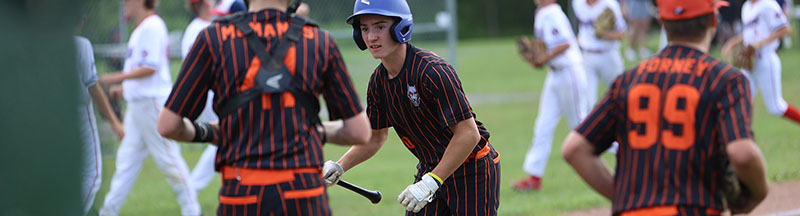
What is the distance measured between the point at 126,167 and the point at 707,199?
5270 mm

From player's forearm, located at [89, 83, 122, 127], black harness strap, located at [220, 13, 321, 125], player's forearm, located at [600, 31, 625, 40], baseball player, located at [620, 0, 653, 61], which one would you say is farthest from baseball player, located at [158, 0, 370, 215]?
baseball player, located at [620, 0, 653, 61]

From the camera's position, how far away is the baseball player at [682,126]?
9.65ft

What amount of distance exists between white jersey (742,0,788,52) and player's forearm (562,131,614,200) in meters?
7.01

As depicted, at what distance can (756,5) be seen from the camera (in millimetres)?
9656

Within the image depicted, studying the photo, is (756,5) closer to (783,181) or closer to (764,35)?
(764,35)

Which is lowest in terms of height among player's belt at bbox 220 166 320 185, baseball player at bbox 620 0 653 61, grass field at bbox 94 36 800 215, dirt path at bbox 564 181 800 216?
baseball player at bbox 620 0 653 61

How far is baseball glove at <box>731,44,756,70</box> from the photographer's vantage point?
31.0ft

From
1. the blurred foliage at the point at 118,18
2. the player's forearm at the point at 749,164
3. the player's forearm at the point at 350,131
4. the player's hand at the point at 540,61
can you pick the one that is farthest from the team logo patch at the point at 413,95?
the blurred foliage at the point at 118,18

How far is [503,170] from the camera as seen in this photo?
33.2 feet

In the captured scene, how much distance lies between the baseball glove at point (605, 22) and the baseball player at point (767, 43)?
1281 mm

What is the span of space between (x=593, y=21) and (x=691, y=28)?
742cm

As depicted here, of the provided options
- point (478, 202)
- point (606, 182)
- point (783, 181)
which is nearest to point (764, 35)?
point (783, 181)

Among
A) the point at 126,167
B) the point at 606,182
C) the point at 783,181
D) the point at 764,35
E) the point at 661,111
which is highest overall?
the point at 661,111

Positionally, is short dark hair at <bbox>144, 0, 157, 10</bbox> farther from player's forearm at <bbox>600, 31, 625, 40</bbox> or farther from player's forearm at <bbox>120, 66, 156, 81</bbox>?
player's forearm at <bbox>600, 31, 625, 40</bbox>
